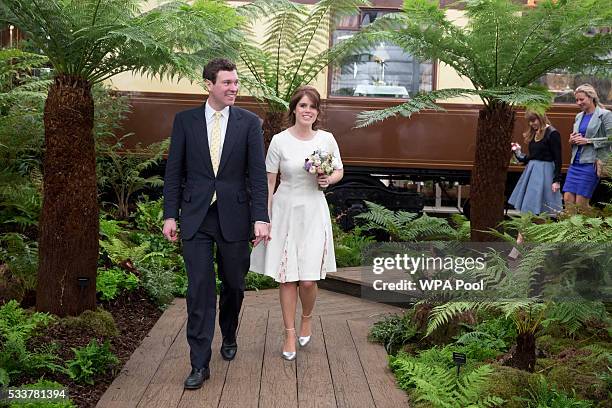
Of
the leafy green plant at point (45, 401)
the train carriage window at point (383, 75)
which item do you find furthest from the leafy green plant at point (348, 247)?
the leafy green plant at point (45, 401)

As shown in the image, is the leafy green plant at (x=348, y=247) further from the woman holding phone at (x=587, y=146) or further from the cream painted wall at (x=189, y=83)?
A: the woman holding phone at (x=587, y=146)

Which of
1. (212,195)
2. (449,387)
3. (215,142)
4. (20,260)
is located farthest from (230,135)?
(20,260)

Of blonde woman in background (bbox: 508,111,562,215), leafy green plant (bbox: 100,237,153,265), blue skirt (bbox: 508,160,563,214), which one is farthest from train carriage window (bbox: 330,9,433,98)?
leafy green plant (bbox: 100,237,153,265)

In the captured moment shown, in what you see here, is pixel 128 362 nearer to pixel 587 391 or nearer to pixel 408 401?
pixel 408 401

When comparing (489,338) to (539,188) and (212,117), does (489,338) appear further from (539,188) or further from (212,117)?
(539,188)

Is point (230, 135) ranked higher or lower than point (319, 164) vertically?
higher

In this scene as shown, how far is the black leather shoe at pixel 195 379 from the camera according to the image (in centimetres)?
458

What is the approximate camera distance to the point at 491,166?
6605mm

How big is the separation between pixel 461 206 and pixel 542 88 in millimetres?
6178

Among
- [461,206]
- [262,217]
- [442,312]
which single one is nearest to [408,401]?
[442,312]

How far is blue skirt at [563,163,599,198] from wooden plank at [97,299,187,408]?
4210mm

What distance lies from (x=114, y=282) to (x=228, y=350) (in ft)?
6.02

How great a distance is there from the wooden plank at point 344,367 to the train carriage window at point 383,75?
4.96 m

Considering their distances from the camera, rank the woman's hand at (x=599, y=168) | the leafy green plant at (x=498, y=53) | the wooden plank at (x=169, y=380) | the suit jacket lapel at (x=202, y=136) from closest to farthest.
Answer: the wooden plank at (x=169, y=380) < the suit jacket lapel at (x=202, y=136) < the leafy green plant at (x=498, y=53) < the woman's hand at (x=599, y=168)
